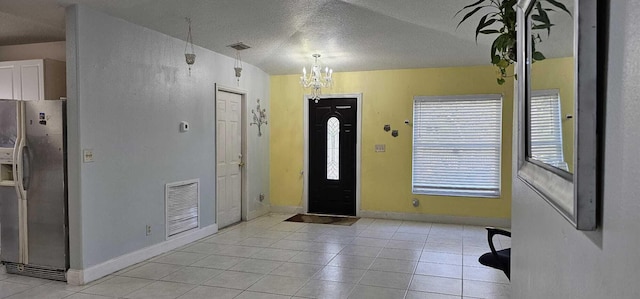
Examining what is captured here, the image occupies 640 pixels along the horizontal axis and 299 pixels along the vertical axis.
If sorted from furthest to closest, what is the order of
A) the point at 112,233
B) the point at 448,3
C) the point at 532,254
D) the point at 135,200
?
the point at 135,200, the point at 112,233, the point at 448,3, the point at 532,254

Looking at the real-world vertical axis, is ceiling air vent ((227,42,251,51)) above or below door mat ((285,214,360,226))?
above

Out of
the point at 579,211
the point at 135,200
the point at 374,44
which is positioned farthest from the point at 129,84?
the point at 579,211

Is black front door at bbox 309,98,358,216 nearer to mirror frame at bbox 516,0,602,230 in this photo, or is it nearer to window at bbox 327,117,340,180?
window at bbox 327,117,340,180

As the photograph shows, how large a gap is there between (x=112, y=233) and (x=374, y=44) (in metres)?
3.48

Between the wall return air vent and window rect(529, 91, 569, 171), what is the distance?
4263 mm

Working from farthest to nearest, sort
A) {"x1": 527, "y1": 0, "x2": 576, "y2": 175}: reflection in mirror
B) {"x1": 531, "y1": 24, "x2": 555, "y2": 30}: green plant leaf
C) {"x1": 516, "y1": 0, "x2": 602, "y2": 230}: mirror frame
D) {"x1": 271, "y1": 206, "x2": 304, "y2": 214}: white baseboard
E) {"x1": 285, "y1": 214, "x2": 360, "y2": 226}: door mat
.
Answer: {"x1": 271, "y1": 206, "x2": 304, "y2": 214}: white baseboard
{"x1": 285, "y1": 214, "x2": 360, "y2": 226}: door mat
{"x1": 531, "y1": 24, "x2": 555, "y2": 30}: green plant leaf
{"x1": 527, "y1": 0, "x2": 576, "y2": 175}: reflection in mirror
{"x1": 516, "y1": 0, "x2": 602, "y2": 230}: mirror frame

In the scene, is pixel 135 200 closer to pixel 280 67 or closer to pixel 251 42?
pixel 251 42

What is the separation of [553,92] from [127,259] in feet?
13.9

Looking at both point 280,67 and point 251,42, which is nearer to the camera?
point 251,42

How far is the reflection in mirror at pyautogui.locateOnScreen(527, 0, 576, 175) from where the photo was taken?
0.75m

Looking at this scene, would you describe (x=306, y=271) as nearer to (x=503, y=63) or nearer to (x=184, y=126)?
(x=184, y=126)

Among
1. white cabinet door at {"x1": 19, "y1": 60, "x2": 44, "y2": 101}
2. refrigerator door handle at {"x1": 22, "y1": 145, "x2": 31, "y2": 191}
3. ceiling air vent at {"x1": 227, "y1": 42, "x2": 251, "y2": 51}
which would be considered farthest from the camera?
ceiling air vent at {"x1": 227, "y1": 42, "x2": 251, "y2": 51}

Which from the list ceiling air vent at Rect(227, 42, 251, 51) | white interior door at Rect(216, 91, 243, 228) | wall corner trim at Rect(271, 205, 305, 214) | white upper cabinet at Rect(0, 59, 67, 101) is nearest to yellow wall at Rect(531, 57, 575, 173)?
ceiling air vent at Rect(227, 42, 251, 51)

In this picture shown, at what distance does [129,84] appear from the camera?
4.17m
